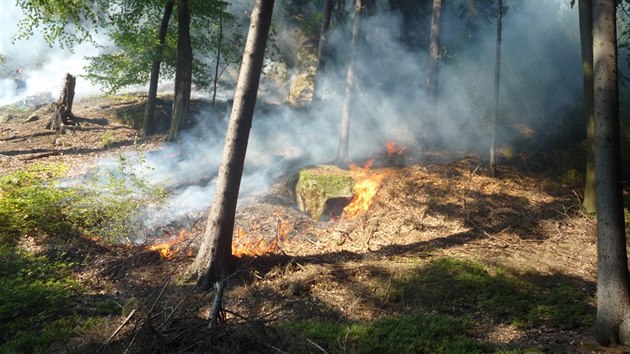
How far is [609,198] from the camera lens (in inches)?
190

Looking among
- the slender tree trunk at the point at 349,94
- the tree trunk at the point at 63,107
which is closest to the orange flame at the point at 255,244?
the slender tree trunk at the point at 349,94

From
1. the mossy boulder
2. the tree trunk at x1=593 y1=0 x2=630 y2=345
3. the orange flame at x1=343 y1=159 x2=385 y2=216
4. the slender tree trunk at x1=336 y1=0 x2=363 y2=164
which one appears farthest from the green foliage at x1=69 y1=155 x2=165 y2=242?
the tree trunk at x1=593 y1=0 x2=630 y2=345

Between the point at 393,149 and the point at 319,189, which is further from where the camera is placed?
the point at 393,149

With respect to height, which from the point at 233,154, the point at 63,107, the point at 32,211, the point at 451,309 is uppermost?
the point at 63,107

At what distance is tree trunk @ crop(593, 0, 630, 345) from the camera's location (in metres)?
4.66

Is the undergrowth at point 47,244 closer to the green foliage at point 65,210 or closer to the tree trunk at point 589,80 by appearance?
the green foliage at point 65,210

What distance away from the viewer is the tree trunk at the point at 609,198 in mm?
4664

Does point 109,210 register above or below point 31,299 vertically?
above

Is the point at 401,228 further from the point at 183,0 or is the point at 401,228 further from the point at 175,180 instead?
the point at 183,0

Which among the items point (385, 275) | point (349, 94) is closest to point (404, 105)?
point (349, 94)

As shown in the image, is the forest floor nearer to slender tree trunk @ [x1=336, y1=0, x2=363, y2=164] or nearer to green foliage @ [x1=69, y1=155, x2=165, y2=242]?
green foliage @ [x1=69, y1=155, x2=165, y2=242]

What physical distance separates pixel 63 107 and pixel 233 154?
14.7 metres

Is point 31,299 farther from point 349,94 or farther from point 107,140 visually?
point 107,140

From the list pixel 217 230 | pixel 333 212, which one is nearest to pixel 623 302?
pixel 217 230
